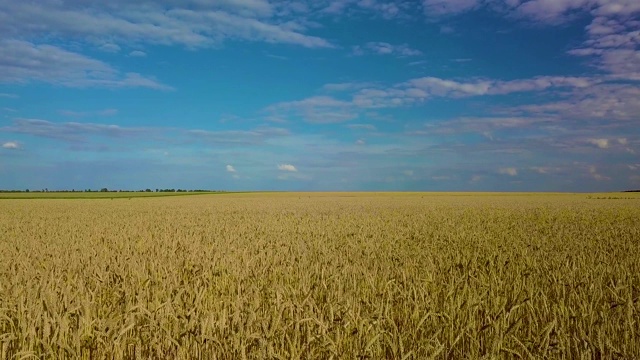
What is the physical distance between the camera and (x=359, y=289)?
18.0ft

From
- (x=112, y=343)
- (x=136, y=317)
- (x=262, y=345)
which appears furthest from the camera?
(x=136, y=317)

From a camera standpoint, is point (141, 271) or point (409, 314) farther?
point (141, 271)

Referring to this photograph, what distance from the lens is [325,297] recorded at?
206 inches

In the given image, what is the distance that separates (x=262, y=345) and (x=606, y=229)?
13.0 meters

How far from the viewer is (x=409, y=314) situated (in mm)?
4523

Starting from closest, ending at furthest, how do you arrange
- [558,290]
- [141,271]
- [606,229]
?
1. [558,290]
2. [141,271]
3. [606,229]

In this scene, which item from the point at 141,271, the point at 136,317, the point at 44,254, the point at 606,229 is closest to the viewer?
the point at 136,317

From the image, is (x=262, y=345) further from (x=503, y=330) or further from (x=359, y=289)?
(x=359, y=289)

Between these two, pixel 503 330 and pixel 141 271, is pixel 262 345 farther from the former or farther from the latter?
pixel 141 271

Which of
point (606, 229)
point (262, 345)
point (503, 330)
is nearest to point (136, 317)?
point (262, 345)

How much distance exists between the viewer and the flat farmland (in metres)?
3.56

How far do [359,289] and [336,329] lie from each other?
73.6 inches

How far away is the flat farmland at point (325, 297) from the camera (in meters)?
3.56

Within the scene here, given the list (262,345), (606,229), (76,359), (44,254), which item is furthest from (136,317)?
(606,229)
